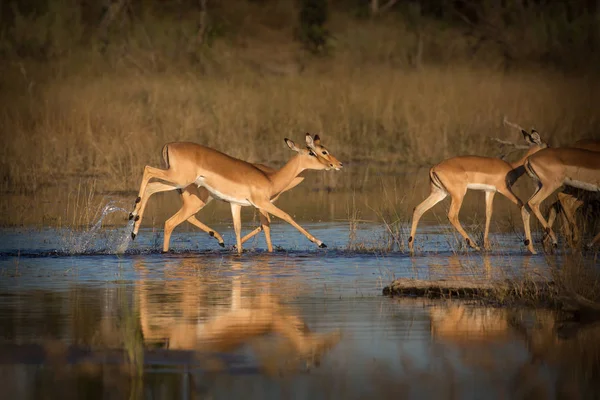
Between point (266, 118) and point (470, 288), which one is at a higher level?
point (266, 118)

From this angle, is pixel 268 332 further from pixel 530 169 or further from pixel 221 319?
pixel 530 169

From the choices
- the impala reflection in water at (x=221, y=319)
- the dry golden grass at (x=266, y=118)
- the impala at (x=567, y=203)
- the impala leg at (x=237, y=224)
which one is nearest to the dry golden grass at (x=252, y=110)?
the dry golden grass at (x=266, y=118)

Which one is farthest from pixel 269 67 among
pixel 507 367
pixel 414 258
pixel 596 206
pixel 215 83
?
pixel 507 367

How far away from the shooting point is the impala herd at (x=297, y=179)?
15.1 meters

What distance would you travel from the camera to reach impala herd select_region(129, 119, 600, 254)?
1508cm

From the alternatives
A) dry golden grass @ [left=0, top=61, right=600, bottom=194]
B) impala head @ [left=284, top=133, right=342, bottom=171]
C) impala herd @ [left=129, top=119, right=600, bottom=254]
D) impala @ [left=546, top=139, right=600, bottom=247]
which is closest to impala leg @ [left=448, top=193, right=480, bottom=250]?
impala herd @ [left=129, top=119, right=600, bottom=254]

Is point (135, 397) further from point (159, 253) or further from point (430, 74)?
point (430, 74)

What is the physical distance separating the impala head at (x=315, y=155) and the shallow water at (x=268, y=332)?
1.70 m

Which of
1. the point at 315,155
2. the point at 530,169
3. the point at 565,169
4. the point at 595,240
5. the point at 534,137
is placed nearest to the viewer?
the point at 595,240

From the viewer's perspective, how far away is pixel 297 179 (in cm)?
1617

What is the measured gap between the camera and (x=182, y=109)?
26.4 meters

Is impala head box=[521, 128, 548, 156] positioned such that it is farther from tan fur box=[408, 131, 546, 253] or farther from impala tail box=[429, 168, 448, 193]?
impala tail box=[429, 168, 448, 193]

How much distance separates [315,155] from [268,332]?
680 cm

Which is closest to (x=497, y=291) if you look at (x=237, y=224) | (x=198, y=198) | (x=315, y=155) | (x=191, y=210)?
(x=237, y=224)
